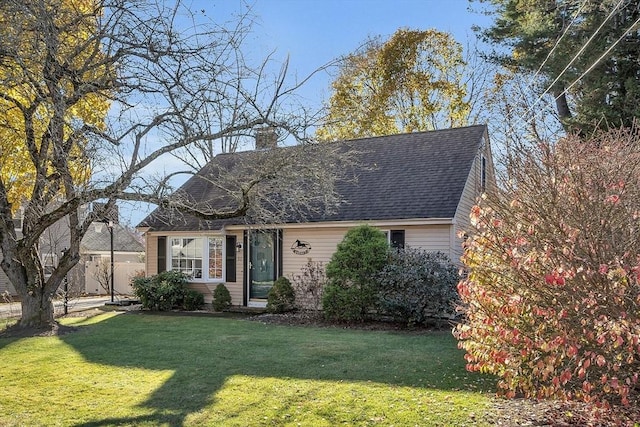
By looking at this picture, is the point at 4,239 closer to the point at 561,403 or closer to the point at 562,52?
the point at 561,403

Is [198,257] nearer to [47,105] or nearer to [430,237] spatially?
[430,237]

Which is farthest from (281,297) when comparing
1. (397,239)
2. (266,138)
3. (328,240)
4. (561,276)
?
(561,276)

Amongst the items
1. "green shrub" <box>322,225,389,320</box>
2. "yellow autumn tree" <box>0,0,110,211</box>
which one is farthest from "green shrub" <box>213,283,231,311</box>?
"yellow autumn tree" <box>0,0,110,211</box>

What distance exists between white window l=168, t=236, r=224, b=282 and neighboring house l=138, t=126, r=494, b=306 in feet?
0.10

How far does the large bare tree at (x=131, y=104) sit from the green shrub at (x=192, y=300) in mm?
5559

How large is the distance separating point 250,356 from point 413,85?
20378 mm

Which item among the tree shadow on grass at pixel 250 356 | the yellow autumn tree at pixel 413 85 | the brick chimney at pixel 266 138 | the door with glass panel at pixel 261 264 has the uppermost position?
the yellow autumn tree at pixel 413 85

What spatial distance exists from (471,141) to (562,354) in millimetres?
12021

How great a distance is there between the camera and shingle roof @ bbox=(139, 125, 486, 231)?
13523 mm

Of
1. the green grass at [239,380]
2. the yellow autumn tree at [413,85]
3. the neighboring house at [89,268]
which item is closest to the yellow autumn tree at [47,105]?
the green grass at [239,380]

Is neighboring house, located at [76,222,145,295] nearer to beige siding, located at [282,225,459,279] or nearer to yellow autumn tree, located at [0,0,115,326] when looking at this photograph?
beige siding, located at [282,225,459,279]

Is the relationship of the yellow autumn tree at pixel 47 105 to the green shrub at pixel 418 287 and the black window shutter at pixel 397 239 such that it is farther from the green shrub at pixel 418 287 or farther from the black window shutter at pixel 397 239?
the black window shutter at pixel 397 239

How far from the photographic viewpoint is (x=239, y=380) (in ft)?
21.9

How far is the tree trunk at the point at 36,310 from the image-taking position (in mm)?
10625
